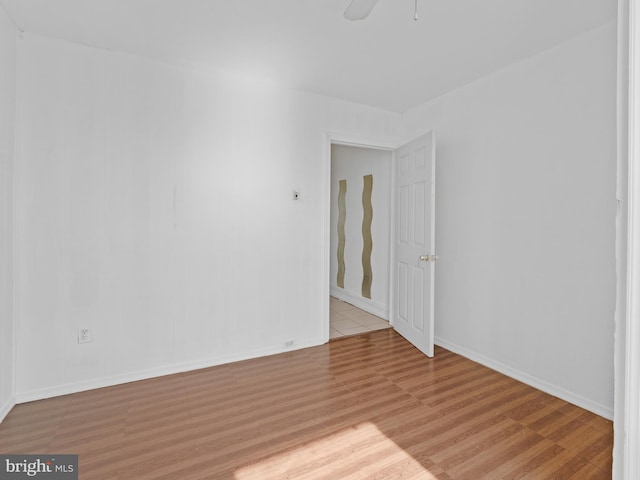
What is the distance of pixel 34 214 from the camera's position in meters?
2.34

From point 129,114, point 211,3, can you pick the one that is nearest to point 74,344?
point 129,114

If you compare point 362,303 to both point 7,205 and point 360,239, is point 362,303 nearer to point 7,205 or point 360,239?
point 360,239

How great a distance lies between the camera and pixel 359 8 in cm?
176

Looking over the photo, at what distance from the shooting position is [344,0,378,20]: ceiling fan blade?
1717mm

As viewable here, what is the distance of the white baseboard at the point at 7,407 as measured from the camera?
2080 millimetres

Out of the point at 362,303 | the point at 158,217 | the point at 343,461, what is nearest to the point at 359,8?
the point at 158,217

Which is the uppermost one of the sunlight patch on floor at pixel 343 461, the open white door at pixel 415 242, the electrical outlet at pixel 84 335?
the open white door at pixel 415 242

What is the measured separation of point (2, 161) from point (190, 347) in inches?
73.3

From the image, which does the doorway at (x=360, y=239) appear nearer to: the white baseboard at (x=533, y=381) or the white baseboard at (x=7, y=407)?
the white baseboard at (x=533, y=381)

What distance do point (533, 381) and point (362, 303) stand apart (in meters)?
2.56

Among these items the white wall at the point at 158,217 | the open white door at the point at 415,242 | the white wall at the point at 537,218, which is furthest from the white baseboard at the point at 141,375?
the white wall at the point at 537,218

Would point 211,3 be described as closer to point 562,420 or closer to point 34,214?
point 34,214

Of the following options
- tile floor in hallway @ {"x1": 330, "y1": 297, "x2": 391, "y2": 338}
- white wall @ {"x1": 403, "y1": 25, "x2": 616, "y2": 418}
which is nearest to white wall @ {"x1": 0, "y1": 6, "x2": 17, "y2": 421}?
tile floor in hallway @ {"x1": 330, "y1": 297, "x2": 391, "y2": 338}

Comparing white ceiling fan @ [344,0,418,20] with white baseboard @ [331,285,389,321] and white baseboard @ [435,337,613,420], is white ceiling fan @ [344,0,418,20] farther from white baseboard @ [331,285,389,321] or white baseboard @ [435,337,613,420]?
white baseboard @ [331,285,389,321]
